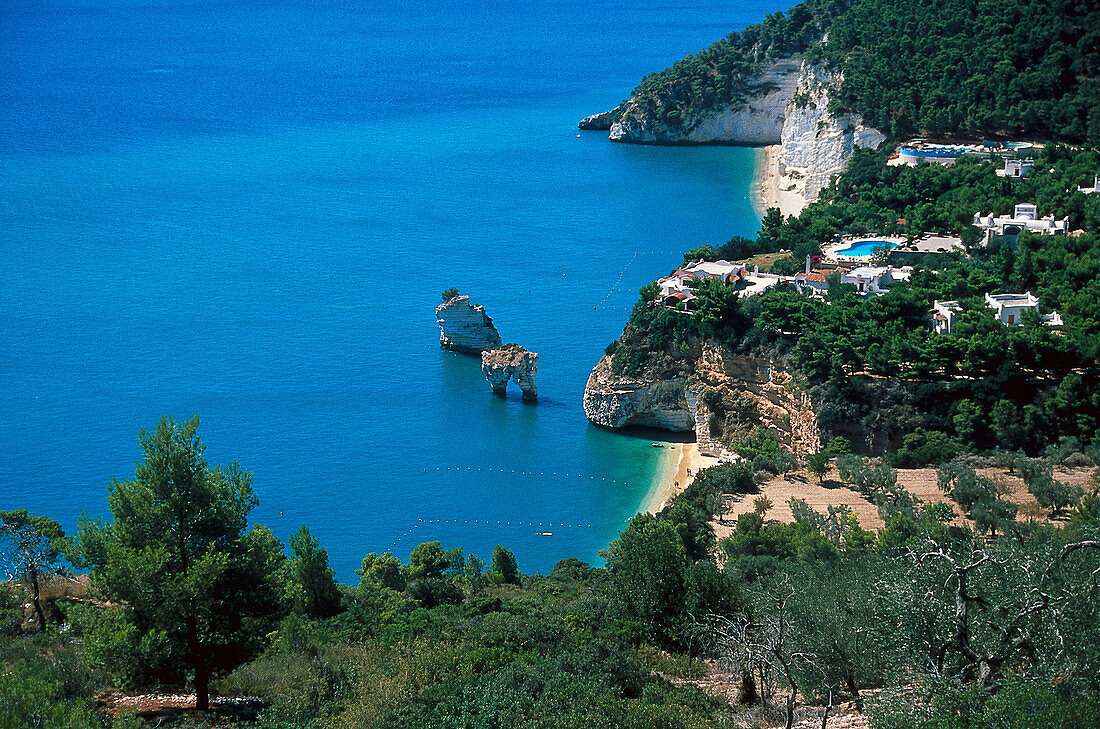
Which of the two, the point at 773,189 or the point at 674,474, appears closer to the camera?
the point at 674,474

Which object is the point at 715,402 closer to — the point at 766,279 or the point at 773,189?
the point at 766,279

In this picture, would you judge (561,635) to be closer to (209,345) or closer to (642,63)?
(209,345)

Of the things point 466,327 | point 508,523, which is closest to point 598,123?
point 466,327

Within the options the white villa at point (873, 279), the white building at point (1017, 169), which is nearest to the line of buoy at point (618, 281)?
the white villa at point (873, 279)

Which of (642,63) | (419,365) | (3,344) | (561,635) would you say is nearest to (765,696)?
(561,635)

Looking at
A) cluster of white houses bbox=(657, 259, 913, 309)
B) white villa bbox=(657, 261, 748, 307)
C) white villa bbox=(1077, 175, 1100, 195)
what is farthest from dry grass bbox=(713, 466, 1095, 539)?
white villa bbox=(1077, 175, 1100, 195)
